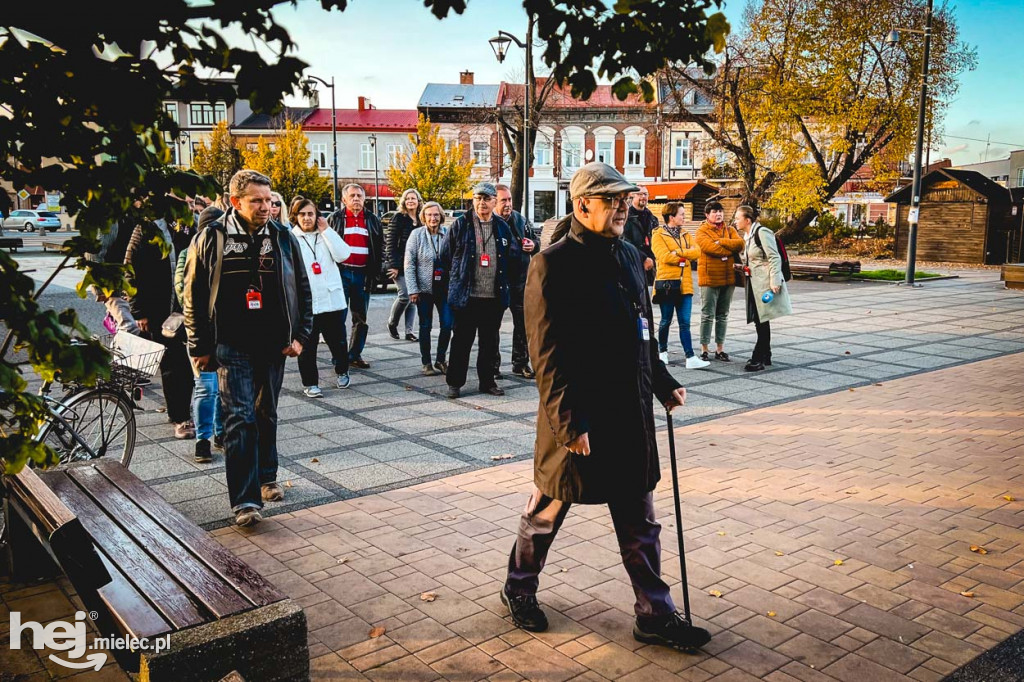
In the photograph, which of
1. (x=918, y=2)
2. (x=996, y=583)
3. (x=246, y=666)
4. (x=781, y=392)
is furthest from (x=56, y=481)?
(x=918, y=2)

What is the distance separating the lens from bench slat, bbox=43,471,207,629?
3.06 metres

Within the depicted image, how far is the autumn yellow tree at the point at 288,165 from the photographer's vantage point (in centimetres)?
5341

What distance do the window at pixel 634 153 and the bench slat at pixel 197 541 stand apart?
2275 inches

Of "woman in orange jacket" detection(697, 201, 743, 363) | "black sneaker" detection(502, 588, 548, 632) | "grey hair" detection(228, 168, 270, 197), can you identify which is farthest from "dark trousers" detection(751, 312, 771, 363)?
"black sneaker" detection(502, 588, 548, 632)

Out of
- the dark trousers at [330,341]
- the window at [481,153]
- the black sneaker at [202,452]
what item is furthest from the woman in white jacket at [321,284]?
the window at [481,153]

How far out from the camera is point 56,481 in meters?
4.54

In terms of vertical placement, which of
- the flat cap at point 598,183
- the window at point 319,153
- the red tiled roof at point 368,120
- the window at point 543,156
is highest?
the red tiled roof at point 368,120

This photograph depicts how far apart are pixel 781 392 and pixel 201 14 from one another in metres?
7.76

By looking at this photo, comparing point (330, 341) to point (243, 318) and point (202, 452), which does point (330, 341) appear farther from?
point (243, 318)

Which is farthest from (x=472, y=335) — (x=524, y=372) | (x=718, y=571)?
(x=718, y=571)

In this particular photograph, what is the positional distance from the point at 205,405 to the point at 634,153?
2214 inches

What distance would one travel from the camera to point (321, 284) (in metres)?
9.23

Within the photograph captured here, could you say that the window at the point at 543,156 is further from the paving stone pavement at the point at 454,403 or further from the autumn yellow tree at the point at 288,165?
the paving stone pavement at the point at 454,403

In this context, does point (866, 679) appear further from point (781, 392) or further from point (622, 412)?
point (781, 392)
